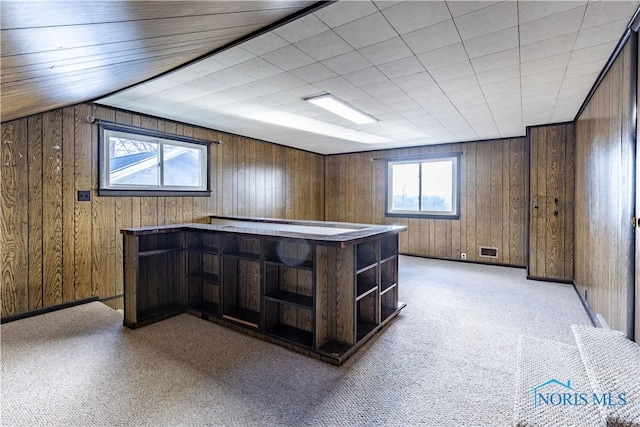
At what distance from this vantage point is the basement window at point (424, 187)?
6270mm

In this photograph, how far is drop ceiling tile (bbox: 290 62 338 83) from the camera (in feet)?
8.86

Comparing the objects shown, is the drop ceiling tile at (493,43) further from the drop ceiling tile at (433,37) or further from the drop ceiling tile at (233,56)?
the drop ceiling tile at (233,56)

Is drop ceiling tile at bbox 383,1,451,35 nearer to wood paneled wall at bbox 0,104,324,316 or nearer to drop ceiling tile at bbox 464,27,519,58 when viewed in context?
drop ceiling tile at bbox 464,27,519,58

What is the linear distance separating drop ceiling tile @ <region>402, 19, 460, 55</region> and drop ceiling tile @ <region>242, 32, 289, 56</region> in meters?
0.88

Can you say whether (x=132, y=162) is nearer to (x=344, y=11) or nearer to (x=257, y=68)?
(x=257, y=68)

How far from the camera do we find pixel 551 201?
15.7 ft

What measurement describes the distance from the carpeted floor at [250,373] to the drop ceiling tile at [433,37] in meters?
2.38

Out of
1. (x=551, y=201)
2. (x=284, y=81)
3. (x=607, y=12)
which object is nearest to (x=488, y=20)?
(x=607, y=12)

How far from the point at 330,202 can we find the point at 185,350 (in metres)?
5.72

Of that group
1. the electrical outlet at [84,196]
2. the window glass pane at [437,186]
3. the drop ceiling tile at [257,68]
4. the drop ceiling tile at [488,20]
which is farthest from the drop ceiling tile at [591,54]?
the electrical outlet at [84,196]

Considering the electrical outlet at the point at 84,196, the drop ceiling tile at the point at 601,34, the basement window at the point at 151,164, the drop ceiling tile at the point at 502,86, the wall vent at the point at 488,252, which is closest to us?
the drop ceiling tile at the point at 601,34

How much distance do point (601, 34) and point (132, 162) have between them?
4.90 metres

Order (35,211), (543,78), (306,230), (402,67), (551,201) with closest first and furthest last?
(402,67), (543,78), (35,211), (306,230), (551,201)

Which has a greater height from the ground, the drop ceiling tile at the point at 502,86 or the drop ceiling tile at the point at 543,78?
the drop ceiling tile at the point at 502,86
